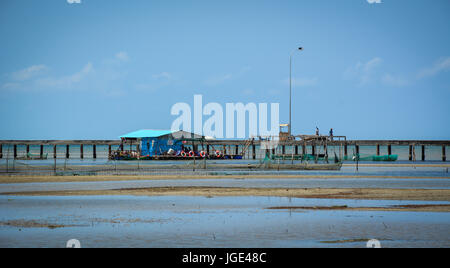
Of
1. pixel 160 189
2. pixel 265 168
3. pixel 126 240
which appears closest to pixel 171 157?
pixel 265 168

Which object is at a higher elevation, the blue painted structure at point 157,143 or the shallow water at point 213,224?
the blue painted structure at point 157,143

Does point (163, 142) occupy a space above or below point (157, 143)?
above

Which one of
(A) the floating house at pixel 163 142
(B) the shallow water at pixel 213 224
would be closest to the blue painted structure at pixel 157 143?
(A) the floating house at pixel 163 142

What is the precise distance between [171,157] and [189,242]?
58.8 meters

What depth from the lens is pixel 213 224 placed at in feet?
50.7

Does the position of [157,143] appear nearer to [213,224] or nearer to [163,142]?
[163,142]

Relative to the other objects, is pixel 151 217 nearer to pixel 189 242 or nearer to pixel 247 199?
pixel 189 242

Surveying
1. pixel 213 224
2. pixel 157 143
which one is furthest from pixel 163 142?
pixel 213 224

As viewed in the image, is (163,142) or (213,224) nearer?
(213,224)

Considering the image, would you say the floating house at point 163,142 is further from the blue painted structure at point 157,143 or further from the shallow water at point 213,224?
the shallow water at point 213,224

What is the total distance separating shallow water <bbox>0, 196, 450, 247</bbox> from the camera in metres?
12.8

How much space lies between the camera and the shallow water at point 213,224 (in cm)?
1280

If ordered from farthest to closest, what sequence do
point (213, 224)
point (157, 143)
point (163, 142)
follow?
point (163, 142)
point (157, 143)
point (213, 224)

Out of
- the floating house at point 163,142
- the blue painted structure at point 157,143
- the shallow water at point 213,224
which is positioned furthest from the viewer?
the blue painted structure at point 157,143
